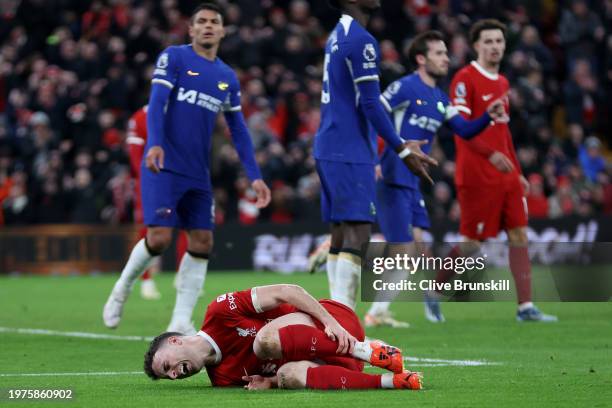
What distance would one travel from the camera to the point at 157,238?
439 inches

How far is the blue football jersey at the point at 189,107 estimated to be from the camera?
1117 centimetres

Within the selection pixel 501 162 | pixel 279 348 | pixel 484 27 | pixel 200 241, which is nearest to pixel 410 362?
pixel 279 348

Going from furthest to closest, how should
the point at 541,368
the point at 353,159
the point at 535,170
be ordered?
1. the point at 535,170
2. the point at 353,159
3. the point at 541,368

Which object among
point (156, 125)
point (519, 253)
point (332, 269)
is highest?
point (156, 125)

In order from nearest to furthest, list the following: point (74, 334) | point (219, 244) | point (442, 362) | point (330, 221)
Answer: point (442, 362), point (330, 221), point (74, 334), point (219, 244)

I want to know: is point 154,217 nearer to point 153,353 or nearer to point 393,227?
point 393,227

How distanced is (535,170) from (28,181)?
8.93m

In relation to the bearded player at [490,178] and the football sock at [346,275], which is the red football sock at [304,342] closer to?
the football sock at [346,275]

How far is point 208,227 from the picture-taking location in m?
11.3

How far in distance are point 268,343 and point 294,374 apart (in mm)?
257

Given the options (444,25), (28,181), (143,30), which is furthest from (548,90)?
(28,181)

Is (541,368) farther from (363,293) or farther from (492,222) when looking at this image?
(492,222)

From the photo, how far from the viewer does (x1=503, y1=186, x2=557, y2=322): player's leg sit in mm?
13227

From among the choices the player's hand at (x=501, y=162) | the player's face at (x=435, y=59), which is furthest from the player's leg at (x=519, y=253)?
the player's face at (x=435, y=59)
